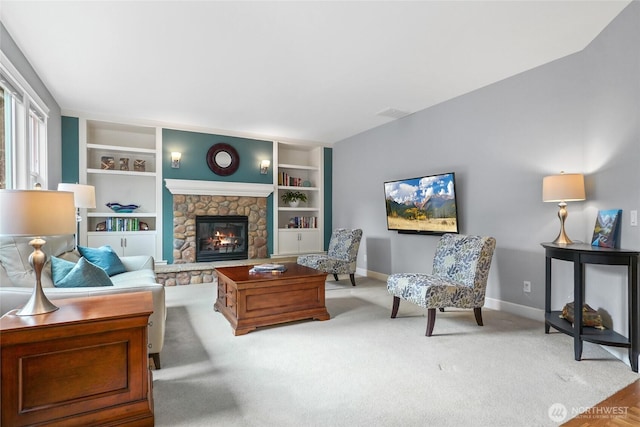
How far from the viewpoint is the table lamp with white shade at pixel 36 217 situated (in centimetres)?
151

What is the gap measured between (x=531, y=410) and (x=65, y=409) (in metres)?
2.36

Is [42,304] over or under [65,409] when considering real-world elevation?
over

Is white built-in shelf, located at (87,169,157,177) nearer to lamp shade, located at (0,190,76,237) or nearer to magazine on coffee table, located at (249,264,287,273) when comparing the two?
magazine on coffee table, located at (249,264,287,273)

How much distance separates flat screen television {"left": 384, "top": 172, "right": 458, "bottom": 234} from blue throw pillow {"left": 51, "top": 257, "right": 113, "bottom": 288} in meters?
3.68

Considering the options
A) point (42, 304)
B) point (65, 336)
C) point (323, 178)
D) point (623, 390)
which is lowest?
point (623, 390)

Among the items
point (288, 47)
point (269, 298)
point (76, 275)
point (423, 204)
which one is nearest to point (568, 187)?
point (423, 204)

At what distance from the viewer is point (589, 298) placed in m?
2.87

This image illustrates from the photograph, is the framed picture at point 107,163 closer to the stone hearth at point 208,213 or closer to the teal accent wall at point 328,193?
the stone hearth at point 208,213

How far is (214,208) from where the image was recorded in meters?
5.74

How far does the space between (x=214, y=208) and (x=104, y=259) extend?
7.75 feet

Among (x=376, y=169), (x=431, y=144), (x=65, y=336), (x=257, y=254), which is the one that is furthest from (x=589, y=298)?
(x=257, y=254)

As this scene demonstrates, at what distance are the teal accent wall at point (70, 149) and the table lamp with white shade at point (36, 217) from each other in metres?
3.92

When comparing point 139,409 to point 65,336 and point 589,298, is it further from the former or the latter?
point 589,298

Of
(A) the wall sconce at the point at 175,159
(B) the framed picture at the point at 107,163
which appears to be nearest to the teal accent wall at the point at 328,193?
(A) the wall sconce at the point at 175,159
